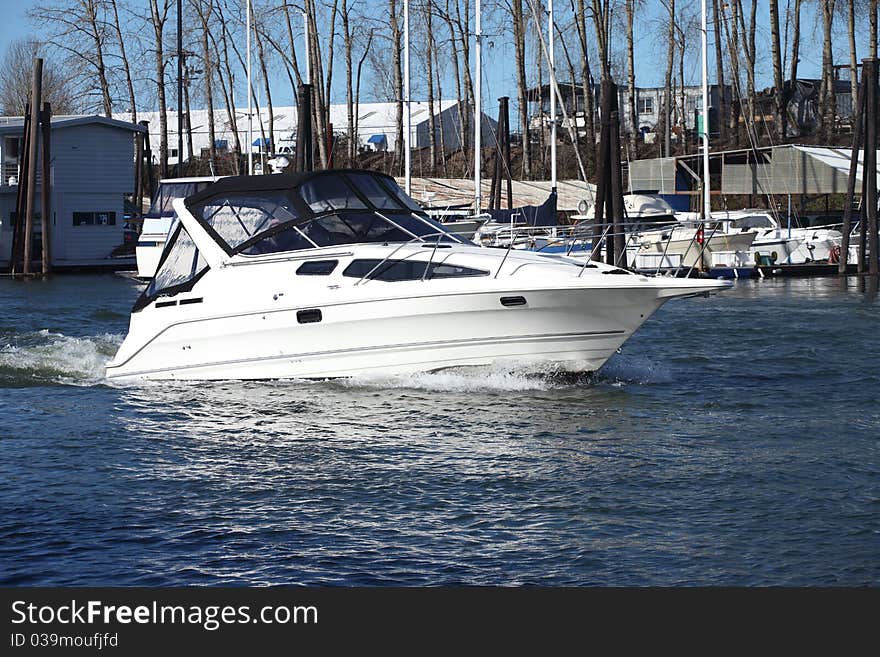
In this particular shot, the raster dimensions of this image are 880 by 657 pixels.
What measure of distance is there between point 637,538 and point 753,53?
186 ft

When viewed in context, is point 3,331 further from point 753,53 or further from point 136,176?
point 753,53

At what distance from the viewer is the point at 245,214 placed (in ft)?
55.2

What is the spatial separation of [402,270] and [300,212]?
6.82ft

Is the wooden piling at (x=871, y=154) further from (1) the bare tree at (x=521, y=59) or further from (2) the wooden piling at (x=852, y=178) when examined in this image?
(1) the bare tree at (x=521, y=59)

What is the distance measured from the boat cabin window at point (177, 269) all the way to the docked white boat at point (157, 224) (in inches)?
770

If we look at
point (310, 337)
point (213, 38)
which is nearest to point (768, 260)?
point (310, 337)

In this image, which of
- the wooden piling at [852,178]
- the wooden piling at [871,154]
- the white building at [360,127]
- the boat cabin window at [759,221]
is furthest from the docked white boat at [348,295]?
the white building at [360,127]

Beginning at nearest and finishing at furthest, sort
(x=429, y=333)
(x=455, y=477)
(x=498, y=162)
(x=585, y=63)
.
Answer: (x=455, y=477)
(x=429, y=333)
(x=498, y=162)
(x=585, y=63)

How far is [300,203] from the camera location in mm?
16547

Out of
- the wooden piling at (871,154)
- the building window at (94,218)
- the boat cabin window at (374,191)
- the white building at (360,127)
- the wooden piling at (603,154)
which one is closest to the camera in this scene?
the boat cabin window at (374,191)

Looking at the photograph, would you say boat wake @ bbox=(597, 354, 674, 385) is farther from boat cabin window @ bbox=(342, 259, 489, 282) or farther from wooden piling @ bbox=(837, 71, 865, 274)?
wooden piling @ bbox=(837, 71, 865, 274)

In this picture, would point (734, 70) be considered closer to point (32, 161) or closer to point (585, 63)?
point (585, 63)

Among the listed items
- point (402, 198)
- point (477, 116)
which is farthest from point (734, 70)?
point (402, 198)

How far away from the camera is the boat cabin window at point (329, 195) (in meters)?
16.7
